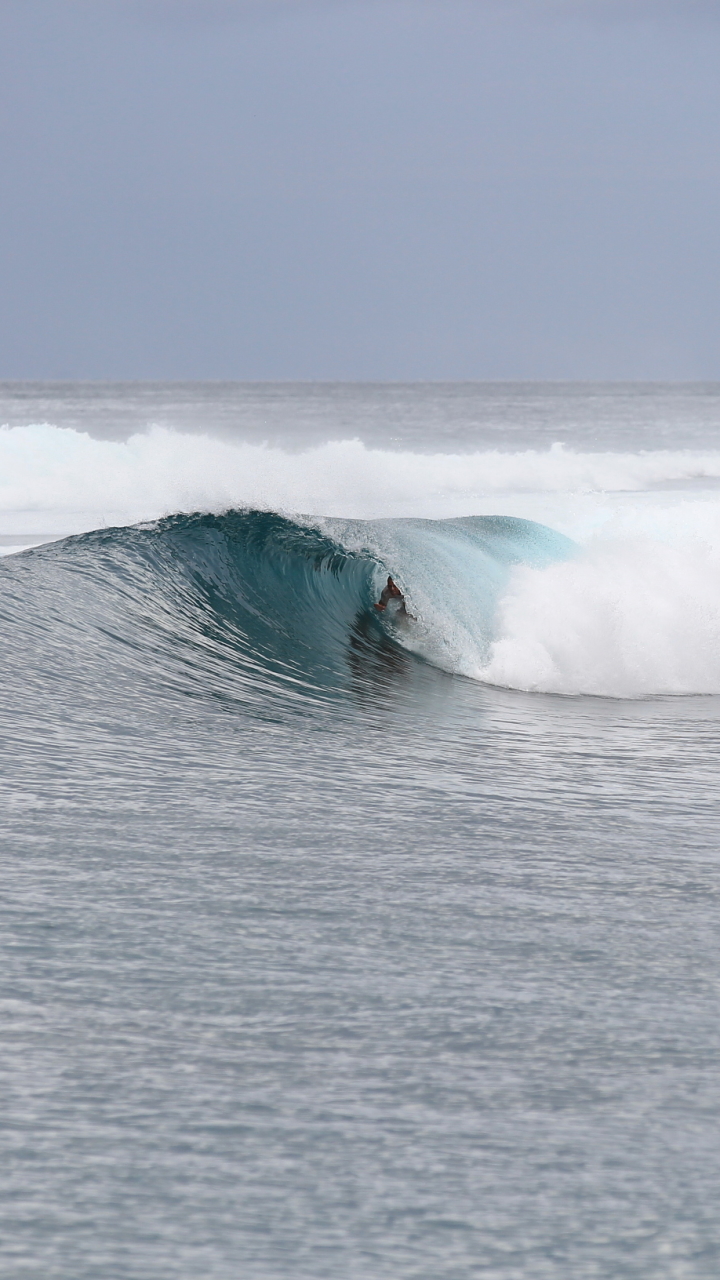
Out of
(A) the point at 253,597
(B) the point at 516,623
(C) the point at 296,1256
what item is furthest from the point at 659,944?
(A) the point at 253,597

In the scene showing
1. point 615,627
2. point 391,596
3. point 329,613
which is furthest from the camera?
point 391,596

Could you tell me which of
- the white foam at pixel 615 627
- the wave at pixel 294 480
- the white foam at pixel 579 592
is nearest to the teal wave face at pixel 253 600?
the white foam at pixel 579 592

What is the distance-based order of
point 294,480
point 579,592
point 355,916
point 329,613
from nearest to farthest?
1. point 355,916
2. point 579,592
3. point 329,613
4. point 294,480

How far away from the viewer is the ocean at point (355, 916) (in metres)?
2.51

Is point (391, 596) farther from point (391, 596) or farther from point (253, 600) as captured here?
point (253, 600)

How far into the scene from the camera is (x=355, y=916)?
3.92 metres

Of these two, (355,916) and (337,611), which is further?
(337,611)

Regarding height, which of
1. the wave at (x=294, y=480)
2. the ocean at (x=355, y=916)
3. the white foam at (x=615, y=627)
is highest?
the wave at (x=294, y=480)

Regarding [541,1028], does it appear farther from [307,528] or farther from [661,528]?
[661,528]

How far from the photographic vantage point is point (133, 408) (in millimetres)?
70562

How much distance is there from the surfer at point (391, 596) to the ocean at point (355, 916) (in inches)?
4.2

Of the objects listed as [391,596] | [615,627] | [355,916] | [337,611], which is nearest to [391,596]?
[391,596]

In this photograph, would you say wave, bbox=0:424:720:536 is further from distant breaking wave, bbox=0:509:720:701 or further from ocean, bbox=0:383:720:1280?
ocean, bbox=0:383:720:1280

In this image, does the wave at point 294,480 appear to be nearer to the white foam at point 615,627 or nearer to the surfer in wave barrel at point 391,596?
the surfer in wave barrel at point 391,596
